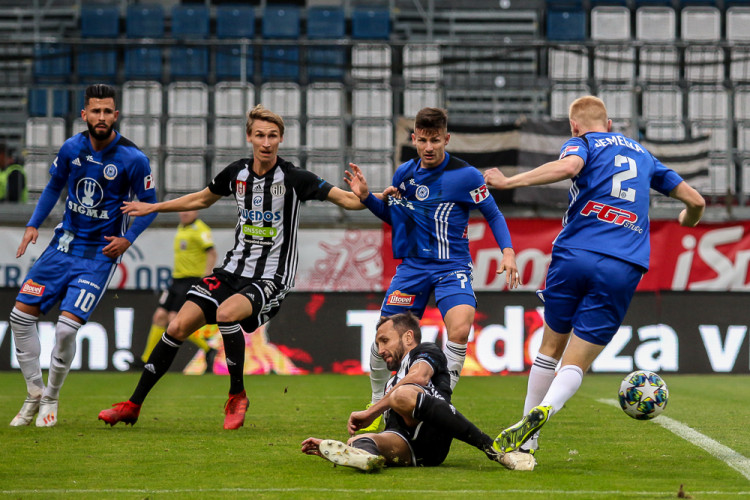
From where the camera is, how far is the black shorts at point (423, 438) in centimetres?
524

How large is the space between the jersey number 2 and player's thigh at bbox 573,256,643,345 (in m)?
0.36

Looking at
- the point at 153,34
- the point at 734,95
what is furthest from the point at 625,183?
the point at 153,34

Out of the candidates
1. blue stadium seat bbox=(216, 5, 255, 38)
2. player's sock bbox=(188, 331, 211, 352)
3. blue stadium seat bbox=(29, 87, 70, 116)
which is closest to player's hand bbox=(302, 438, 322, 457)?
player's sock bbox=(188, 331, 211, 352)

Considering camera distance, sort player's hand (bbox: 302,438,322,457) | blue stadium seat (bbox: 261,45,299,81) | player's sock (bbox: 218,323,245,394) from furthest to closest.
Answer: blue stadium seat (bbox: 261,45,299,81), player's sock (bbox: 218,323,245,394), player's hand (bbox: 302,438,322,457)

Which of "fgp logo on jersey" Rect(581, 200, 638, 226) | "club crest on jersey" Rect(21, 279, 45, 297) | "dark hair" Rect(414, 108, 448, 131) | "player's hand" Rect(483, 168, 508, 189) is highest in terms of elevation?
"dark hair" Rect(414, 108, 448, 131)

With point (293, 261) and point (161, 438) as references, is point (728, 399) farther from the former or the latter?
point (161, 438)

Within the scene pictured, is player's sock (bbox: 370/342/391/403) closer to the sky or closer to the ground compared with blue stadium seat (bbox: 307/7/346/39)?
closer to the ground

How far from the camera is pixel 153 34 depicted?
62.8 feet

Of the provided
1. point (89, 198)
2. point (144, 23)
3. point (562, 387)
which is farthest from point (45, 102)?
point (562, 387)

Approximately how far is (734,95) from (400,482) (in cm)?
1266

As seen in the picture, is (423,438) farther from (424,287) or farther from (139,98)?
(139,98)

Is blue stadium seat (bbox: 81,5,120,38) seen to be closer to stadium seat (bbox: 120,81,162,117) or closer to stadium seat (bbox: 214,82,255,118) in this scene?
stadium seat (bbox: 120,81,162,117)

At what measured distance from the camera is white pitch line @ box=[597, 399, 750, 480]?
5.38 metres

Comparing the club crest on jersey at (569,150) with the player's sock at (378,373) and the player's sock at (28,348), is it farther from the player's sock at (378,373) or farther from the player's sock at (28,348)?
the player's sock at (28,348)
